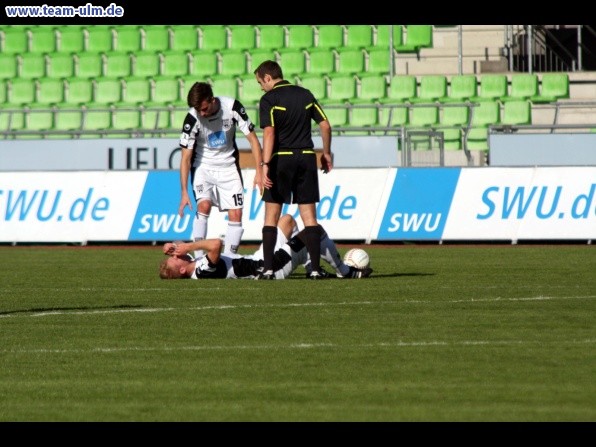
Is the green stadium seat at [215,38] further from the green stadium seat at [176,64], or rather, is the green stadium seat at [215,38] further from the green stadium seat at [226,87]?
the green stadium seat at [226,87]

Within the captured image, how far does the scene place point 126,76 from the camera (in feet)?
103

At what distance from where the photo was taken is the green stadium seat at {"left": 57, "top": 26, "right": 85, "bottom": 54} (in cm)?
3241

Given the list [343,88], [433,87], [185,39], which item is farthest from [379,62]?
→ [185,39]

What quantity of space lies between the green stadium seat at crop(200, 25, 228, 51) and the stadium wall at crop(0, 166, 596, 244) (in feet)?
33.6

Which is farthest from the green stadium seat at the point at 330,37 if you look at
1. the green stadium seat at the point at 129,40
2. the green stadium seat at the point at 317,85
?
the green stadium seat at the point at 129,40

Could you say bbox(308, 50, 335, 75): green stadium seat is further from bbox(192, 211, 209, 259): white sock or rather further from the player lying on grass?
the player lying on grass

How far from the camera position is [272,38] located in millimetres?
31344

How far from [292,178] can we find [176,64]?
681 inches

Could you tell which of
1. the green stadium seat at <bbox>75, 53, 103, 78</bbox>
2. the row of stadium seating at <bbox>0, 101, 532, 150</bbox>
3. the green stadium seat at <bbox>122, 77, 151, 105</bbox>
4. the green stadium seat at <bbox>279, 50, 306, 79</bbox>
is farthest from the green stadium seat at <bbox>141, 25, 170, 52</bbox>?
the row of stadium seating at <bbox>0, 101, 532, 150</bbox>

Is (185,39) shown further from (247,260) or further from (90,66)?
(247,260)

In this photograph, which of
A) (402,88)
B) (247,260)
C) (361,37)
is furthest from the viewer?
(361,37)

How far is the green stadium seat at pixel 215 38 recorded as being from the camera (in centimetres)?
3173

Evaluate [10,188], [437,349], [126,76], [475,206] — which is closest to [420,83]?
[126,76]
